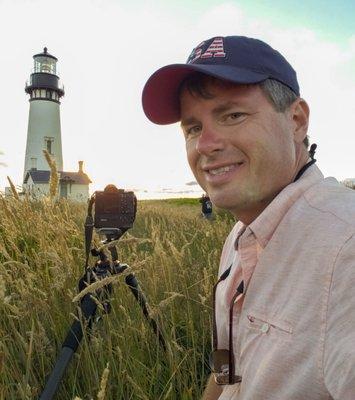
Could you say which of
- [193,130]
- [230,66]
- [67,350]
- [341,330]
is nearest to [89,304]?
[67,350]

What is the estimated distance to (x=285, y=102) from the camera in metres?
1.64

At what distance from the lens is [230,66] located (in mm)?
1618

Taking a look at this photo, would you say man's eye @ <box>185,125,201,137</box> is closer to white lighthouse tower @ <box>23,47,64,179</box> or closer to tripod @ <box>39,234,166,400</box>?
tripod @ <box>39,234,166,400</box>

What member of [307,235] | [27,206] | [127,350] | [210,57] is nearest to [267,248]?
[307,235]

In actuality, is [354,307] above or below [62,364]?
above

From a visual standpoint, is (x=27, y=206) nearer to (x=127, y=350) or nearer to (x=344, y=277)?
(x=127, y=350)

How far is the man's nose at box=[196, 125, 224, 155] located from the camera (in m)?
1.67

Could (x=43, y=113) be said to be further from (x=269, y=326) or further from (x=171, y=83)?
(x=269, y=326)

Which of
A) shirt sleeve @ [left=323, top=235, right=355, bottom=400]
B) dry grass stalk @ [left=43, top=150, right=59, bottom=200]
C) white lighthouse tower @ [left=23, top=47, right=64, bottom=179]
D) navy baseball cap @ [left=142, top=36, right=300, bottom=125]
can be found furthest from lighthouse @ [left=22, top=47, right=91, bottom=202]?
shirt sleeve @ [left=323, top=235, right=355, bottom=400]

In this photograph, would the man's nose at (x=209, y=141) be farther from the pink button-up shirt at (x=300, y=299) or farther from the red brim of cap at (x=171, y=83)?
the pink button-up shirt at (x=300, y=299)

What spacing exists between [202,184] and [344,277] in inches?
37.3

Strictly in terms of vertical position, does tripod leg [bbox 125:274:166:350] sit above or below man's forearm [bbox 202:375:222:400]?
above

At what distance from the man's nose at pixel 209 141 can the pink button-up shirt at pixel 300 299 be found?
37cm

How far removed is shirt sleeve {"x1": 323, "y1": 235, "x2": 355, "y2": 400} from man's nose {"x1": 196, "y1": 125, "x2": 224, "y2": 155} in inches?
29.0
